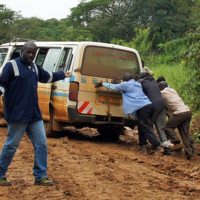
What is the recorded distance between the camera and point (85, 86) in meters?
6.97

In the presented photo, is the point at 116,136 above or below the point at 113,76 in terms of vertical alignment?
below

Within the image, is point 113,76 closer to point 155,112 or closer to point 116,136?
point 155,112

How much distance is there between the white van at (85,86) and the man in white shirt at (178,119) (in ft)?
2.54

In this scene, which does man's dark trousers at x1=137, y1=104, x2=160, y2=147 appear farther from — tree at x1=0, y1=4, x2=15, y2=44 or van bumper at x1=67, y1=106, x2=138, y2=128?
tree at x1=0, y1=4, x2=15, y2=44

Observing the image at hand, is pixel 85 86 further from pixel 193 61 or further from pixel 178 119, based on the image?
pixel 193 61

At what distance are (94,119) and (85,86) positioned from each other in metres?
0.67

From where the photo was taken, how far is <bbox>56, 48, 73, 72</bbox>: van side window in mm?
7103

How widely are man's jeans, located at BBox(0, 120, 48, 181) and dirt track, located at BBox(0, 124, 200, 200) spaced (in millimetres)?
218

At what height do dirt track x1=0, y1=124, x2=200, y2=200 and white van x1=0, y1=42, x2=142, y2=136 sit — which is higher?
white van x1=0, y1=42, x2=142, y2=136

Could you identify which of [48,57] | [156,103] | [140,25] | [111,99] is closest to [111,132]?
[111,99]

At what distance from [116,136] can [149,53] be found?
20220 millimetres

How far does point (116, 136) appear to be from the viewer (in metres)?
8.55

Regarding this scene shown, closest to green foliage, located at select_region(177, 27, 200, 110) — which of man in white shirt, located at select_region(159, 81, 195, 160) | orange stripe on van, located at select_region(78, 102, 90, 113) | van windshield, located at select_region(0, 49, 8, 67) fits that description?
man in white shirt, located at select_region(159, 81, 195, 160)

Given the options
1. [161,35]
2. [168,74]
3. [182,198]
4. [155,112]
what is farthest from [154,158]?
[161,35]
